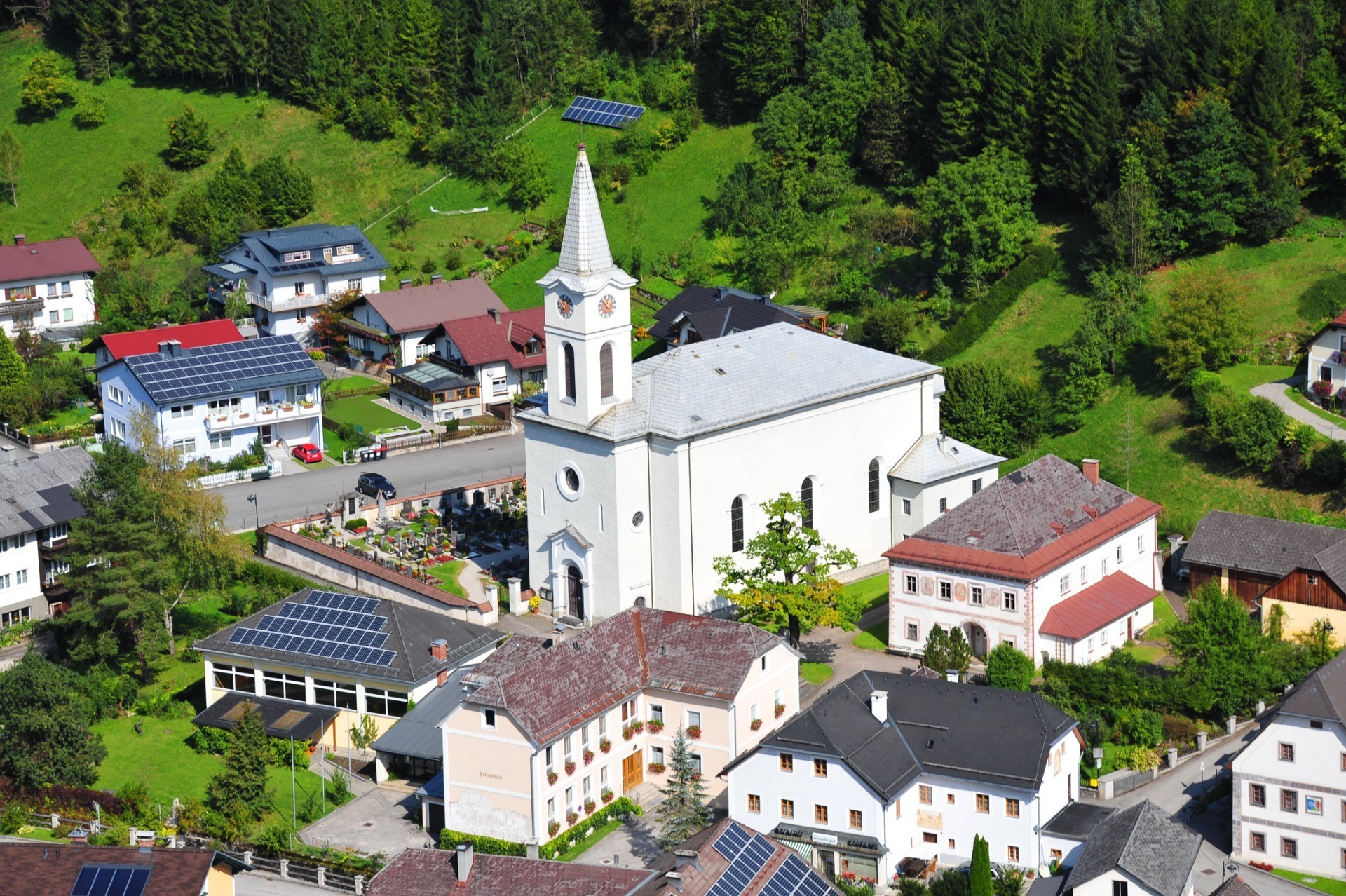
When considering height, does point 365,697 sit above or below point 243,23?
below

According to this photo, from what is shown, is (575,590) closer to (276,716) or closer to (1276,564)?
(276,716)

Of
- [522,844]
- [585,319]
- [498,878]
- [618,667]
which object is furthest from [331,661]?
Answer: [498,878]

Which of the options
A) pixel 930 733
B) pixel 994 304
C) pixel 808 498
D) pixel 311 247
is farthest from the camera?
pixel 311 247

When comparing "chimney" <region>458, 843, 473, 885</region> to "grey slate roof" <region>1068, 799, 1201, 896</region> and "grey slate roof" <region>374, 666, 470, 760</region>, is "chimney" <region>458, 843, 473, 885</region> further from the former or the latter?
"grey slate roof" <region>1068, 799, 1201, 896</region>

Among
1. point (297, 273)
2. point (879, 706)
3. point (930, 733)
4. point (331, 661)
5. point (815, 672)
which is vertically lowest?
point (815, 672)

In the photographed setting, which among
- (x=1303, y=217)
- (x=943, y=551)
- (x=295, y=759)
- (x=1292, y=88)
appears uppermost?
(x=1292, y=88)

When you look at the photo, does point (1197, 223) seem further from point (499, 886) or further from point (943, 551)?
point (499, 886)

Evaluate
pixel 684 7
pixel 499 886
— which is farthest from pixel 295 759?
pixel 684 7

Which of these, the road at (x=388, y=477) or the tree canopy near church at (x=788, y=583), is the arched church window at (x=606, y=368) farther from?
the road at (x=388, y=477)
